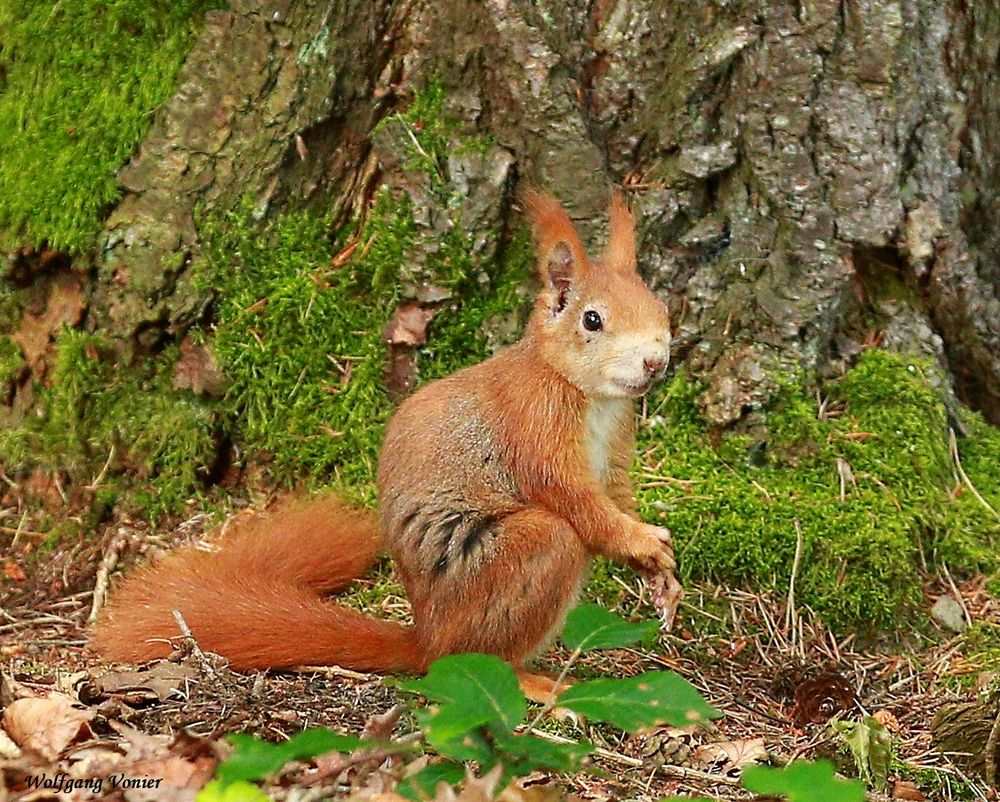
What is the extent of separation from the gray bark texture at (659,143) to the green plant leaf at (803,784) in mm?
2179

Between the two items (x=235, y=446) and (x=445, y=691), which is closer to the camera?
(x=445, y=691)

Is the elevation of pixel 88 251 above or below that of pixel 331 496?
above

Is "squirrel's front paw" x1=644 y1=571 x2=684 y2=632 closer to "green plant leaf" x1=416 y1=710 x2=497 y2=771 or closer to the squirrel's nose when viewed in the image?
the squirrel's nose

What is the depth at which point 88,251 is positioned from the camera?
3898 mm

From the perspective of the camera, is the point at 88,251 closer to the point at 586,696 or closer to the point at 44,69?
the point at 44,69

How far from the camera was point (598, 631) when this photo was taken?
2258 millimetres

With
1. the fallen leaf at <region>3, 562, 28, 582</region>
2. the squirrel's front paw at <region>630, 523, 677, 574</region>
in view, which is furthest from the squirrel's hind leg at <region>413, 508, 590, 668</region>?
the fallen leaf at <region>3, 562, 28, 582</region>

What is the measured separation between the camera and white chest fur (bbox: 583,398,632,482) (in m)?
3.37

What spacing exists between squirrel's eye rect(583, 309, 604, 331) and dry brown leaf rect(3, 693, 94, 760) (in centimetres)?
158

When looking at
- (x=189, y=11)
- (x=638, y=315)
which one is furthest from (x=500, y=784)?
(x=189, y=11)

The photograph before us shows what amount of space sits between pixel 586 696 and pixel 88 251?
8.52 ft

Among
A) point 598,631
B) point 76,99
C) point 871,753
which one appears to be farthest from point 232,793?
point 76,99

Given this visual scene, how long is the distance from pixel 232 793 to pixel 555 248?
76.6 inches

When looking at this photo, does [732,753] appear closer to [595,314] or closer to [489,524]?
[489,524]
